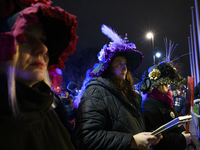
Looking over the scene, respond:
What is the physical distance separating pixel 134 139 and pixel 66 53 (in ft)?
4.10

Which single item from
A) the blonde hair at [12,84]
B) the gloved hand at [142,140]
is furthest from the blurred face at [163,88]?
the blonde hair at [12,84]

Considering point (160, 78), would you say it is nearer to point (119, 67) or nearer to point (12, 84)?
point (119, 67)

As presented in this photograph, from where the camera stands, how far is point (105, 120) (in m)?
1.79

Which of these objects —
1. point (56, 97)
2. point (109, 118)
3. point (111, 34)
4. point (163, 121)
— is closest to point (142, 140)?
point (109, 118)

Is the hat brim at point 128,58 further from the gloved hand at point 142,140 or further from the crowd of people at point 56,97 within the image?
the gloved hand at point 142,140

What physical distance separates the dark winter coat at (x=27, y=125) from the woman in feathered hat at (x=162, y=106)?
2.04 metres

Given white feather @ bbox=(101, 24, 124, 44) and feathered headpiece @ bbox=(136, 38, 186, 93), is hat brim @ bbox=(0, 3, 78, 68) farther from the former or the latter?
feathered headpiece @ bbox=(136, 38, 186, 93)

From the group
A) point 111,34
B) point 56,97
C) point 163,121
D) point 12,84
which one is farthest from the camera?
point 163,121

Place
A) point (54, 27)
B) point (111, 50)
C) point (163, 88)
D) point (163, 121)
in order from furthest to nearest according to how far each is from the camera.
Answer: point (163, 88) < point (163, 121) < point (111, 50) < point (54, 27)

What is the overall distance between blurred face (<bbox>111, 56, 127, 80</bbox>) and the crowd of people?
2cm

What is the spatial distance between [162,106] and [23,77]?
2648mm

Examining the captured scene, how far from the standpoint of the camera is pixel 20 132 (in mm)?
915

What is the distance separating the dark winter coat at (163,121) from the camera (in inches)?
99.4

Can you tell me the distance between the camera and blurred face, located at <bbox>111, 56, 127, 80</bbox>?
236cm
